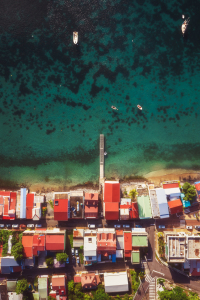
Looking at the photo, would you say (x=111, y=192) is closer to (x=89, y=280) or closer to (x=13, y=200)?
(x=89, y=280)

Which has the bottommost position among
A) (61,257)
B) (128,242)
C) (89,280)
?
(89,280)

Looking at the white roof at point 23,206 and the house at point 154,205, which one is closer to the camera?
the house at point 154,205

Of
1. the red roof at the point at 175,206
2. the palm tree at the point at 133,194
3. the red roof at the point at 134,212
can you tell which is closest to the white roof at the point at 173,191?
the red roof at the point at 175,206

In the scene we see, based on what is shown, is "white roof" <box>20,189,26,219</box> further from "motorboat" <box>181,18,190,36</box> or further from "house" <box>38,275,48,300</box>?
"motorboat" <box>181,18,190,36</box>

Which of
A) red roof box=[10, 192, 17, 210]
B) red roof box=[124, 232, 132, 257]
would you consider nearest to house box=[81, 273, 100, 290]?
red roof box=[124, 232, 132, 257]

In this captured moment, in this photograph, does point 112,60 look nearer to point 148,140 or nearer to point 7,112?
point 148,140

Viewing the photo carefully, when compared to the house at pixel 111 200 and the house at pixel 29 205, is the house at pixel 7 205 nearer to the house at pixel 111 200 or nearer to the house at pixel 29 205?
the house at pixel 29 205

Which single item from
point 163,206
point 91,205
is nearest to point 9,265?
point 91,205
